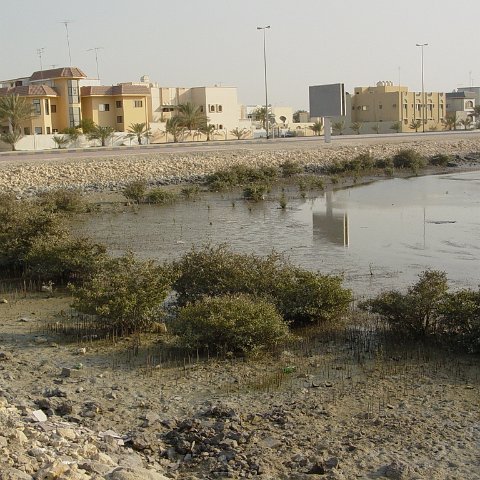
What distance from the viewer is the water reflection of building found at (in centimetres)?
2448

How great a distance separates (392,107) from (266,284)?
101772mm

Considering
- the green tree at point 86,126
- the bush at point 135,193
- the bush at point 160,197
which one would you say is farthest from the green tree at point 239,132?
the bush at point 160,197

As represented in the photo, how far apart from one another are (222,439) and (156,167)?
4017 centimetres

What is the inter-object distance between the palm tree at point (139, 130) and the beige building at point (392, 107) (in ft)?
141

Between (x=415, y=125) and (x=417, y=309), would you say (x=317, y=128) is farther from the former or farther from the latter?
(x=417, y=309)

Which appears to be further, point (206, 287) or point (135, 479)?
point (206, 287)

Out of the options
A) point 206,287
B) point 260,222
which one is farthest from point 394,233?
point 206,287

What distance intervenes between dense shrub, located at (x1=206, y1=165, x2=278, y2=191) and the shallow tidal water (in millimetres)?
2586

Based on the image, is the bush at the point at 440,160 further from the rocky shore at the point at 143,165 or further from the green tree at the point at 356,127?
the green tree at the point at 356,127

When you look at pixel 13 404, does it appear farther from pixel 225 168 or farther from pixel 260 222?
pixel 225 168

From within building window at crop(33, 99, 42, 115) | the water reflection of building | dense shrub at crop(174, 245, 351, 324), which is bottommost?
the water reflection of building

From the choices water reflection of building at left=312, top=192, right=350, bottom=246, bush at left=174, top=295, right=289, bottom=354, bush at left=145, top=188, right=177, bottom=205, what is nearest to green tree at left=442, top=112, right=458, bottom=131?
bush at left=145, top=188, right=177, bottom=205

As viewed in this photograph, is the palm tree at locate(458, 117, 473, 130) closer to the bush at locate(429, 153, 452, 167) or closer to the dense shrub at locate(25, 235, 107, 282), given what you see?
the bush at locate(429, 153, 452, 167)

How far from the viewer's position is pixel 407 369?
10.7 m
